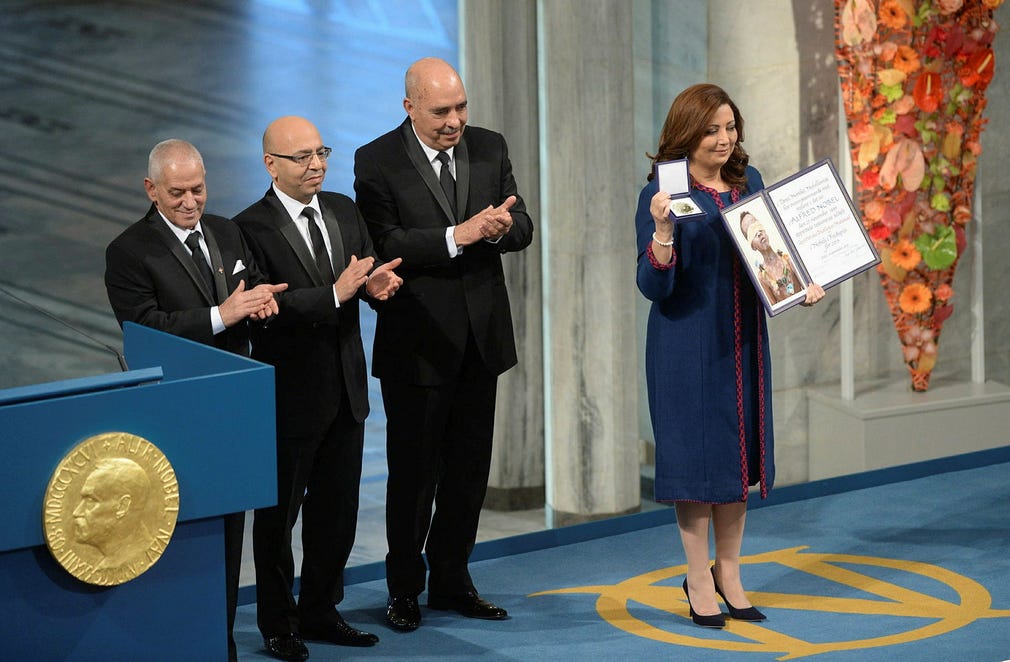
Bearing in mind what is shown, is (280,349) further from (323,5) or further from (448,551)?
(323,5)

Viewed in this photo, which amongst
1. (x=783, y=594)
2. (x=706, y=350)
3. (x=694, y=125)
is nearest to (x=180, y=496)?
(x=706, y=350)

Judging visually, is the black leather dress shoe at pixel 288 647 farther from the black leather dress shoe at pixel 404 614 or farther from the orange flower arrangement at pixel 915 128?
the orange flower arrangement at pixel 915 128

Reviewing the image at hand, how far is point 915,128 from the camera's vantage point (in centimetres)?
654

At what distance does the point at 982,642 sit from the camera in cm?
426

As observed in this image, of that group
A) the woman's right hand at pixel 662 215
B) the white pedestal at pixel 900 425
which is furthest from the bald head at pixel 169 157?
the white pedestal at pixel 900 425

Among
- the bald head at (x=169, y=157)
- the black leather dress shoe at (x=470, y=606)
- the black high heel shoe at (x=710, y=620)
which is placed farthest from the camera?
the black leather dress shoe at (x=470, y=606)

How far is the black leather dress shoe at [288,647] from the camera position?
4277 millimetres

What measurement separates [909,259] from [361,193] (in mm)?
2994

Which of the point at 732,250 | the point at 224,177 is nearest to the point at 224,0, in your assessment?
the point at 224,177

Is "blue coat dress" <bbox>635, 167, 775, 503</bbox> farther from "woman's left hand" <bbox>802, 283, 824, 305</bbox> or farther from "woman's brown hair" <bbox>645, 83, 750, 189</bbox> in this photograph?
"woman's left hand" <bbox>802, 283, 824, 305</bbox>

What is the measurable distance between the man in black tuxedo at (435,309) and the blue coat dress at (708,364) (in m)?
0.47

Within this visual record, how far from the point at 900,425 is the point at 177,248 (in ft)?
12.5

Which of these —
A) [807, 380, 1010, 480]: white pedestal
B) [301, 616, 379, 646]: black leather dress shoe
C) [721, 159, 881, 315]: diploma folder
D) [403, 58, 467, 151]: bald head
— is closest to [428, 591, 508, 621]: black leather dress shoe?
[301, 616, 379, 646]: black leather dress shoe

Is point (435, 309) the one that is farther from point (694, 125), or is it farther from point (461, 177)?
point (694, 125)
